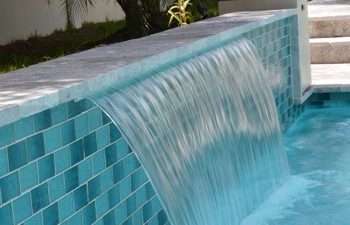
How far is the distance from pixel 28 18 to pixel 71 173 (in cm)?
989

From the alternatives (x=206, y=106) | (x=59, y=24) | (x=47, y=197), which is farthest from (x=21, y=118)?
(x=59, y=24)

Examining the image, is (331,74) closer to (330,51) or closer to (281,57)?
(330,51)

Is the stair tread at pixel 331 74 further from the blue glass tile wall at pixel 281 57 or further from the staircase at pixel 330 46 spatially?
the blue glass tile wall at pixel 281 57

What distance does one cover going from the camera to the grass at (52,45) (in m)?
10.3

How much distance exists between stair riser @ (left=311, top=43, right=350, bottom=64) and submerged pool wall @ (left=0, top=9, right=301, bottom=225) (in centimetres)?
487

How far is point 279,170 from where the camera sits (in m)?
5.65

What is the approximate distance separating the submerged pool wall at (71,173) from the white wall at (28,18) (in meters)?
8.62

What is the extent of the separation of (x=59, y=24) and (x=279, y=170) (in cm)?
865

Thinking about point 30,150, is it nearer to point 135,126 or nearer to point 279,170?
point 135,126

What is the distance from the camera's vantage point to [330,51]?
8742 millimetres

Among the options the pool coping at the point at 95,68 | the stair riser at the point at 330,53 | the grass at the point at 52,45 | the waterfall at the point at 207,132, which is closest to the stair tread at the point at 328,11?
the stair riser at the point at 330,53

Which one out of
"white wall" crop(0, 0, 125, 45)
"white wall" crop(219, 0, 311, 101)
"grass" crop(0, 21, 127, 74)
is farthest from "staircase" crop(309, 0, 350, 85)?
"white wall" crop(0, 0, 125, 45)

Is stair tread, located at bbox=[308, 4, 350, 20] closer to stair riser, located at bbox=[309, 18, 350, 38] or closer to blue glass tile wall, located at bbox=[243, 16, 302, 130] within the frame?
stair riser, located at bbox=[309, 18, 350, 38]

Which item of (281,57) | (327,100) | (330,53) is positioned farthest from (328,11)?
(281,57)
